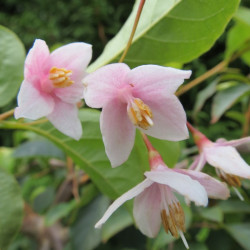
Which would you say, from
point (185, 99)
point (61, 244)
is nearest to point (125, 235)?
point (61, 244)

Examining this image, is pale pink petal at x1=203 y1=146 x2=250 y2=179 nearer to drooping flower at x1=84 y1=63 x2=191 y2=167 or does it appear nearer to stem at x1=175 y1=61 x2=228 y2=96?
drooping flower at x1=84 y1=63 x2=191 y2=167

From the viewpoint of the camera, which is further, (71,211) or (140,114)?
(71,211)

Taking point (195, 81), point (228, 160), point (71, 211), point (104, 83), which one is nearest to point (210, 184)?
point (228, 160)

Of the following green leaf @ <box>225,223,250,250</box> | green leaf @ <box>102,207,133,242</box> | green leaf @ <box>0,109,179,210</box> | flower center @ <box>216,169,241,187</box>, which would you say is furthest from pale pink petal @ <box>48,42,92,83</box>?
green leaf @ <box>225,223,250,250</box>

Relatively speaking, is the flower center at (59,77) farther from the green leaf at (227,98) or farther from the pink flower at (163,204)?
the green leaf at (227,98)

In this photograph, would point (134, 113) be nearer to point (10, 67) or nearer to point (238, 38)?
point (10, 67)

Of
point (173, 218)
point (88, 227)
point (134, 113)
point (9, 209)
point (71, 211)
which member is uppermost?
point (134, 113)
